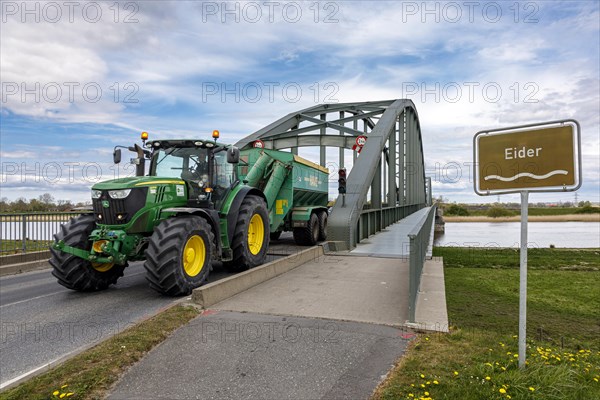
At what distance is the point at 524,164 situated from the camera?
354 centimetres

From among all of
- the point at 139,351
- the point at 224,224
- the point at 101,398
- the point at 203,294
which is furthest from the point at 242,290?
the point at 101,398

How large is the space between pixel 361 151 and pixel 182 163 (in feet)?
26.9

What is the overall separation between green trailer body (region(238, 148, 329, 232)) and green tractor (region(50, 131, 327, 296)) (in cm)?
195

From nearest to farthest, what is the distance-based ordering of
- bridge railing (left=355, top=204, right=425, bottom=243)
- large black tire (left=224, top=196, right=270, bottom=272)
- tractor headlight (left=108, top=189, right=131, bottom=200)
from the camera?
tractor headlight (left=108, top=189, right=131, bottom=200), large black tire (left=224, top=196, right=270, bottom=272), bridge railing (left=355, top=204, right=425, bottom=243)

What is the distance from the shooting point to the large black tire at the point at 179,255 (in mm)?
5434

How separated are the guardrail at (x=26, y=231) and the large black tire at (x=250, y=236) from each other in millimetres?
5207

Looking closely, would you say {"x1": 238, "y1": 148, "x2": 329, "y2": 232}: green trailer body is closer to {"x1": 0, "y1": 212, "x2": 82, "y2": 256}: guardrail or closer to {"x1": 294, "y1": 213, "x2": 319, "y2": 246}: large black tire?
{"x1": 294, "y1": 213, "x2": 319, "y2": 246}: large black tire

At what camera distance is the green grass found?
9.79 ft

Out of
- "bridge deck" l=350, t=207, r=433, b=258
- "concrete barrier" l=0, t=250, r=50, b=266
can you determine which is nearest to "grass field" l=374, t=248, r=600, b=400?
"bridge deck" l=350, t=207, r=433, b=258

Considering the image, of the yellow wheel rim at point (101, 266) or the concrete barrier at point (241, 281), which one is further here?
the yellow wheel rim at point (101, 266)

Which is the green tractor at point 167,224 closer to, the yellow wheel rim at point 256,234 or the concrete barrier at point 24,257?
the yellow wheel rim at point 256,234

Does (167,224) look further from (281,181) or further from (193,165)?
(281,181)

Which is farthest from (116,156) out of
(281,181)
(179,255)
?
(281,181)

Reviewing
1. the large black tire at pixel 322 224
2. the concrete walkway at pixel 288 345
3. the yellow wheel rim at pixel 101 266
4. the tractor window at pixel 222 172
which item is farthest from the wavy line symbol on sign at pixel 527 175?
the large black tire at pixel 322 224
